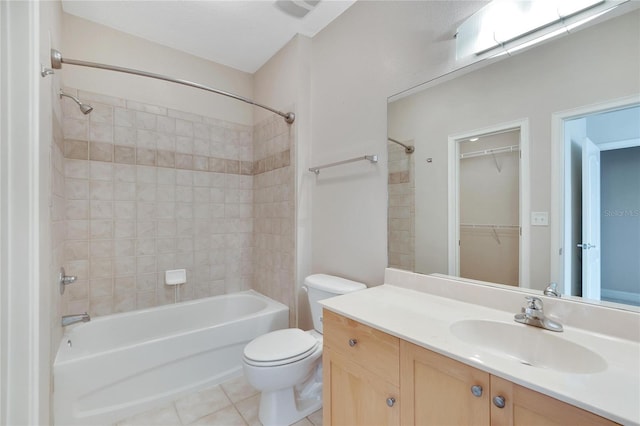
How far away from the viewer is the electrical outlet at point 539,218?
1.08 meters

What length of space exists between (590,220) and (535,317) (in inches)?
16.1

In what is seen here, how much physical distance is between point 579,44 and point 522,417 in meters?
1.23

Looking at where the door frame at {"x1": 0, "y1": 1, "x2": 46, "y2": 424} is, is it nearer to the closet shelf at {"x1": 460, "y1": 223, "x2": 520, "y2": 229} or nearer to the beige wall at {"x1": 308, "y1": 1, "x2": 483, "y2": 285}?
the beige wall at {"x1": 308, "y1": 1, "x2": 483, "y2": 285}

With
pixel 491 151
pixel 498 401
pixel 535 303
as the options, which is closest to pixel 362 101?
pixel 491 151

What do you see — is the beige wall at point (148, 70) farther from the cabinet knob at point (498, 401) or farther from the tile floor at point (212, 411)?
the cabinet knob at point (498, 401)

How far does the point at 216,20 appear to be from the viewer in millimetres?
2002

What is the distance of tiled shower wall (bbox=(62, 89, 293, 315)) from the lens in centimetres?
201

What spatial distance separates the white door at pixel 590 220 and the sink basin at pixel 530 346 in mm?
239

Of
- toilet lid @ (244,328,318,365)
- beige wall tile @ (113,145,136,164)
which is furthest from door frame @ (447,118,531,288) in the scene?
beige wall tile @ (113,145,136,164)

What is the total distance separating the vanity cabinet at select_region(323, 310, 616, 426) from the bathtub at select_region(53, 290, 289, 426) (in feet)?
3.38

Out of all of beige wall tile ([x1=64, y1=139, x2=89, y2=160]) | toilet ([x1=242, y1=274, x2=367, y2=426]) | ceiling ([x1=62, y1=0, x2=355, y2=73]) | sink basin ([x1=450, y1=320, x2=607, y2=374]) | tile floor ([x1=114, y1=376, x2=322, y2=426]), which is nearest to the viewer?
sink basin ([x1=450, y1=320, x2=607, y2=374])

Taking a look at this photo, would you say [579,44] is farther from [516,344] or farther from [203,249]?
[203,249]

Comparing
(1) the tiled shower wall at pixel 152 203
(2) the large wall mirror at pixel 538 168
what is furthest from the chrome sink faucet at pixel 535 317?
(1) the tiled shower wall at pixel 152 203

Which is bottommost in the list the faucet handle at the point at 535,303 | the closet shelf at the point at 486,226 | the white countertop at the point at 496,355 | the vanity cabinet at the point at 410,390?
the vanity cabinet at the point at 410,390
